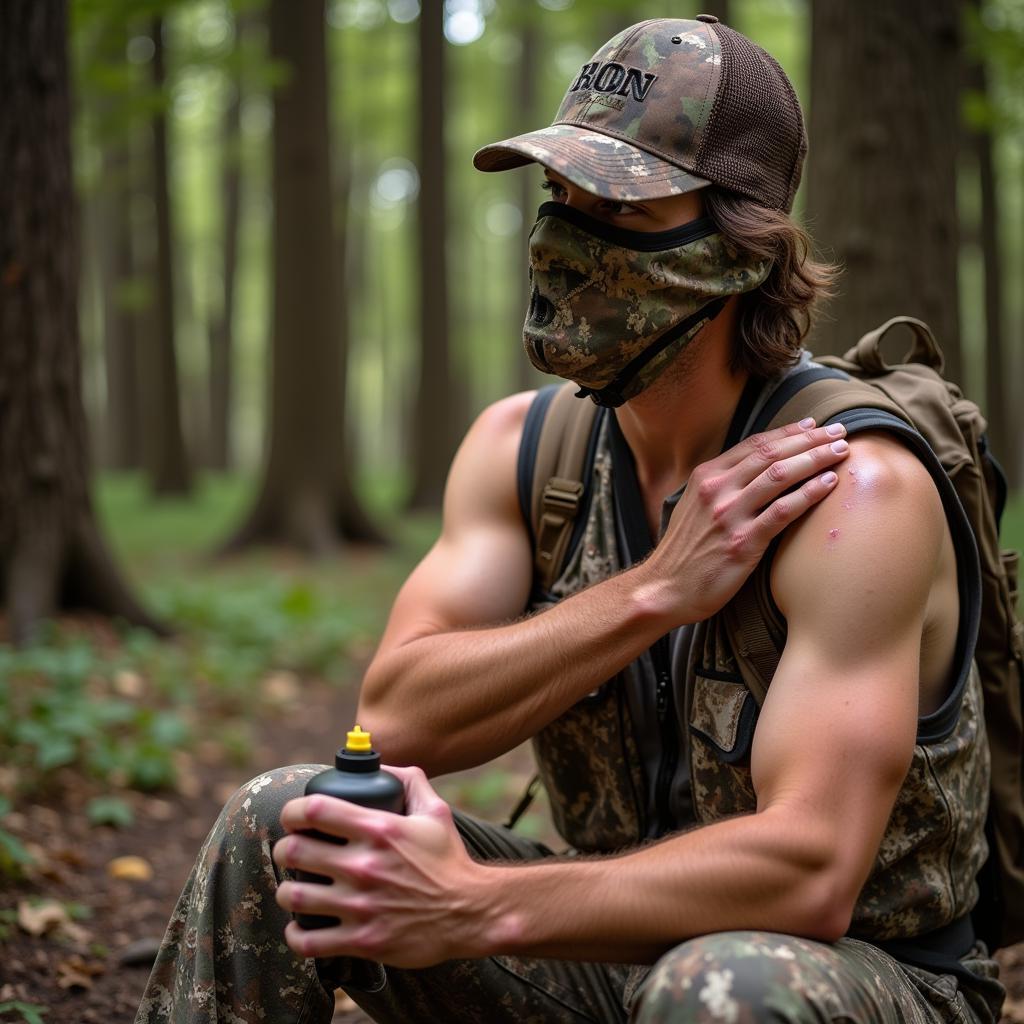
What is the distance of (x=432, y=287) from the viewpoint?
14.8m

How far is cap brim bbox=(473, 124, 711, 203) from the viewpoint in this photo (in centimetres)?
243

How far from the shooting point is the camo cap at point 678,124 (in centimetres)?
249

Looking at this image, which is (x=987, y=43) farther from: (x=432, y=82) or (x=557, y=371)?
(x=557, y=371)

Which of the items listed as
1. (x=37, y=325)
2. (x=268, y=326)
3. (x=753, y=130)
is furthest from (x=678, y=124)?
(x=268, y=326)

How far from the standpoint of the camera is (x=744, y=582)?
239 cm

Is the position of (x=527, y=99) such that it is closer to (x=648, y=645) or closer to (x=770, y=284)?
(x=770, y=284)

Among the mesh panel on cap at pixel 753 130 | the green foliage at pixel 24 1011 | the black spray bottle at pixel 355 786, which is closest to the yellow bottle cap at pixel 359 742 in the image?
the black spray bottle at pixel 355 786

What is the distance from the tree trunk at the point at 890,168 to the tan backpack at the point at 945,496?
7.08 ft

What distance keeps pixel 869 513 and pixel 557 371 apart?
2.44 ft

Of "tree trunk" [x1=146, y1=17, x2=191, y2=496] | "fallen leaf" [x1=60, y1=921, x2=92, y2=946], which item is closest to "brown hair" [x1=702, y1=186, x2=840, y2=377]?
"fallen leaf" [x1=60, y1=921, x2=92, y2=946]

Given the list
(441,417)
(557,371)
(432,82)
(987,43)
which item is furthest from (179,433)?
(557,371)

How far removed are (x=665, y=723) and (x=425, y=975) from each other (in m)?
0.75

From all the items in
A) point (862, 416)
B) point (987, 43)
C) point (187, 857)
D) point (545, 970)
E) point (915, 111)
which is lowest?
point (187, 857)

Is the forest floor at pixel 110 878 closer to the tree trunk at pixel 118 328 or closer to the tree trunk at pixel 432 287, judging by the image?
the tree trunk at pixel 432 287
